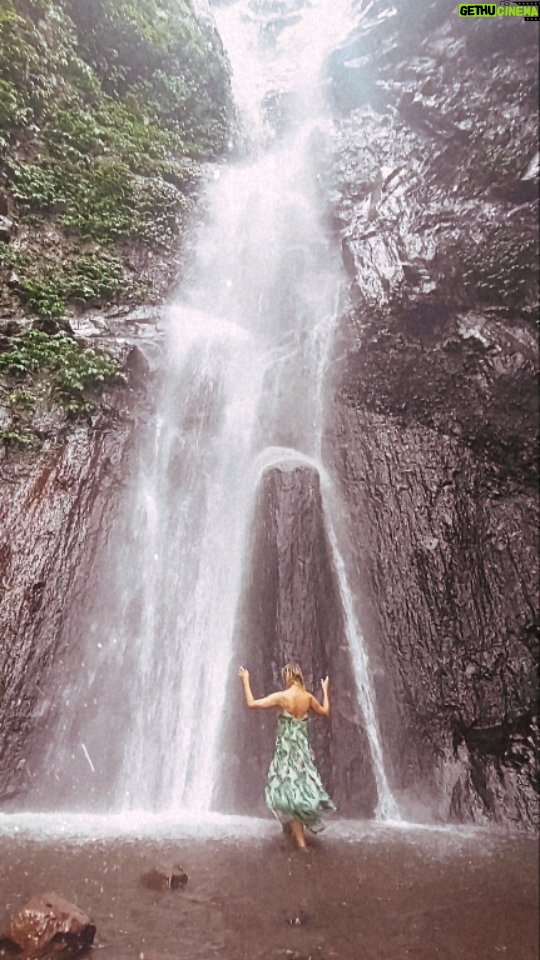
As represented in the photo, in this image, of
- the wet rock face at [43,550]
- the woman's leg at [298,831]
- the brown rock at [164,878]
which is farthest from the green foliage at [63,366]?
the brown rock at [164,878]

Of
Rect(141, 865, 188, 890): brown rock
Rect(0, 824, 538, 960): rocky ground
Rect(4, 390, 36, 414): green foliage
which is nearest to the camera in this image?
Rect(0, 824, 538, 960): rocky ground

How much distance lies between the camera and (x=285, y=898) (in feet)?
12.4

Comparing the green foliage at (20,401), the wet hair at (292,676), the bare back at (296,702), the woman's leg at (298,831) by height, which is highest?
the green foliage at (20,401)

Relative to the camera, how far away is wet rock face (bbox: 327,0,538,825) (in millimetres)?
7949

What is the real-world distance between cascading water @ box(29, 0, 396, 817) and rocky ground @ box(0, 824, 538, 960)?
81.2 inches

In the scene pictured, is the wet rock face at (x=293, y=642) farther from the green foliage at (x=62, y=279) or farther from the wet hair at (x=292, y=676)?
the green foliage at (x=62, y=279)

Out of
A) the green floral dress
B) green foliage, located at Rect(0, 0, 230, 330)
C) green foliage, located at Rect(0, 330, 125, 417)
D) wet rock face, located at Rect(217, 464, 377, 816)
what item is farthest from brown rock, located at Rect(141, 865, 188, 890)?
green foliage, located at Rect(0, 0, 230, 330)

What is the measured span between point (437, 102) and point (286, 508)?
1232 centimetres

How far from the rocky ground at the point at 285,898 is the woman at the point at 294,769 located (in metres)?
0.26

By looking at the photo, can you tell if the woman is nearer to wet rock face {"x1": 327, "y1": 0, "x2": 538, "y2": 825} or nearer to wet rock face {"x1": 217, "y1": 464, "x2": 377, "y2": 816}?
wet rock face {"x1": 217, "y1": 464, "x2": 377, "y2": 816}

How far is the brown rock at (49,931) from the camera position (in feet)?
9.36

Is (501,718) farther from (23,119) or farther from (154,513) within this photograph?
(23,119)

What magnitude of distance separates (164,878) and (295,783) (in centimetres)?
153

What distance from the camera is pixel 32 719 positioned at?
7117 millimetres
